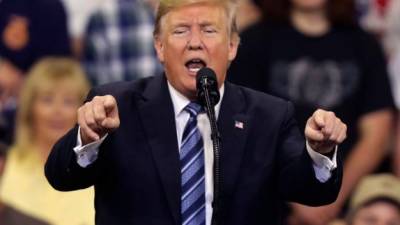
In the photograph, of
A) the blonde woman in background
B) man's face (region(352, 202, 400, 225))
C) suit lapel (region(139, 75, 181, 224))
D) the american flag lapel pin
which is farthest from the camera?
the blonde woman in background

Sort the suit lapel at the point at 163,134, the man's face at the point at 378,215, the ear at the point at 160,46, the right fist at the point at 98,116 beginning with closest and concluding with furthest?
the right fist at the point at 98,116 < the suit lapel at the point at 163,134 < the ear at the point at 160,46 < the man's face at the point at 378,215

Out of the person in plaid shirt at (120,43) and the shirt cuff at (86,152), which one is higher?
the shirt cuff at (86,152)

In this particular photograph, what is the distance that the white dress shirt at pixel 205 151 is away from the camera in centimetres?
385

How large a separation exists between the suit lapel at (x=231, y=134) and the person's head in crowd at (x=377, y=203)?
88.3 inches

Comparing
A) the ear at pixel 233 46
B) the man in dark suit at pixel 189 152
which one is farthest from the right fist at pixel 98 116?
the ear at pixel 233 46

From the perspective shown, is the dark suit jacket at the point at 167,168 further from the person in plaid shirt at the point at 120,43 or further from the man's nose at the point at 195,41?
the person in plaid shirt at the point at 120,43

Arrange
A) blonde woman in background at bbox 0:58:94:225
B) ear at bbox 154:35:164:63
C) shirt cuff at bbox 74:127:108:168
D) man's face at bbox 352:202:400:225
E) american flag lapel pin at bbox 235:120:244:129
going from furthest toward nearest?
blonde woman in background at bbox 0:58:94:225 → man's face at bbox 352:202:400:225 → ear at bbox 154:35:164:63 → american flag lapel pin at bbox 235:120:244:129 → shirt cuff at bbox 74:127:108:168

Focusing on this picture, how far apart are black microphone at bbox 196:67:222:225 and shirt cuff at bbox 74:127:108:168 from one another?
331mm

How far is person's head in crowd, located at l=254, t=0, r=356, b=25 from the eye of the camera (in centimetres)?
667

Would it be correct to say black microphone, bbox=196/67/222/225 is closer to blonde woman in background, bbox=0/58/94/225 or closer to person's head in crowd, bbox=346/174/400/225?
person's head in crowd, bbox=346/174/400/225

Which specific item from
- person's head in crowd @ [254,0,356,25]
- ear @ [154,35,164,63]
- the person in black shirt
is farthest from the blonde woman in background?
ear @ [154,35,164,63]

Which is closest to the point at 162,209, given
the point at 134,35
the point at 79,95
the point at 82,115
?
the point at 82,115

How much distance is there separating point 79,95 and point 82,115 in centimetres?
315

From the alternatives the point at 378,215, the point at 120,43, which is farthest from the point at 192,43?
the point at 120,43
